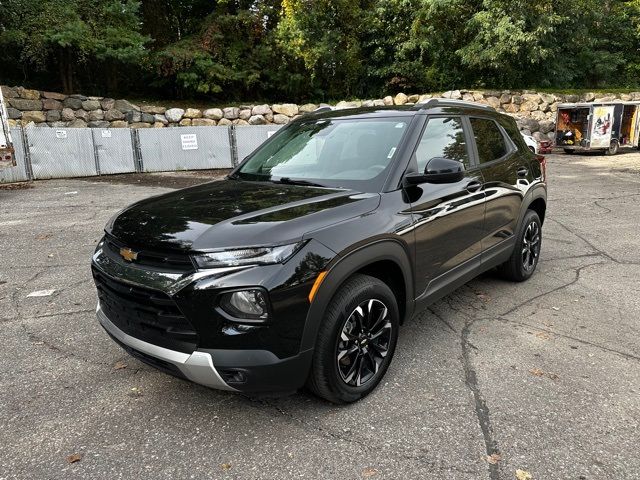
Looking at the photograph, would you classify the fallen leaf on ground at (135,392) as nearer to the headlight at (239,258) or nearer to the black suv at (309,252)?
the black suv at (309,252)

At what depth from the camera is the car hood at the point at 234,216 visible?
8.25 feet

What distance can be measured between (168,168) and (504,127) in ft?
43.2

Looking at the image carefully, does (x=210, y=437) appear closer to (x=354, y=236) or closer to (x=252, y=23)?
(x=354, y=236)

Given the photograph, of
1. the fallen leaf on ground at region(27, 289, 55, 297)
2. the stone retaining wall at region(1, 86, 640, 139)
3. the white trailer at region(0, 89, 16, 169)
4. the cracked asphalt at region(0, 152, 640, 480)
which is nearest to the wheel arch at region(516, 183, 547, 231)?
the cracked asphalt at region(0, 152, 640, 480)

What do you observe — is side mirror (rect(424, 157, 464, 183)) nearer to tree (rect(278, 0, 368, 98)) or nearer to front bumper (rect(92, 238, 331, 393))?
front bumper (rect(92, 238, 331, 393))

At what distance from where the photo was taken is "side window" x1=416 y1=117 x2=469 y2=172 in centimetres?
356

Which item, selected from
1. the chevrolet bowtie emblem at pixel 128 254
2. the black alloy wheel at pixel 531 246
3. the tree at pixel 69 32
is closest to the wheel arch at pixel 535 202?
the black alloy wheel at pixel 531 246

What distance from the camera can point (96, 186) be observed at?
12.9 m

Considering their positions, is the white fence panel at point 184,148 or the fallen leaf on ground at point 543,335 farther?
the white fence panel at point 184,148

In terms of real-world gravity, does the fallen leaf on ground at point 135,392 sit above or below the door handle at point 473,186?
below

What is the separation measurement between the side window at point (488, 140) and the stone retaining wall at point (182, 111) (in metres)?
11.1

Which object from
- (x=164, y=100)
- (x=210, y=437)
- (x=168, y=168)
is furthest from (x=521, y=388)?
(x=164, y=100)

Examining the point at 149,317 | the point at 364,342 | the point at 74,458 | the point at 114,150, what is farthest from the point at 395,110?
the point at 114,150

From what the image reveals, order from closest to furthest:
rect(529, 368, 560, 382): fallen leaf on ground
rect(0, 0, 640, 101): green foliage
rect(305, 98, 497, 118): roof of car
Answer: rect(529, 368, 560, 382): fallen leaf on ground < rect(305, 98, 497, 118): roof of car < rect(0, 0, 640, 101): green foliage
